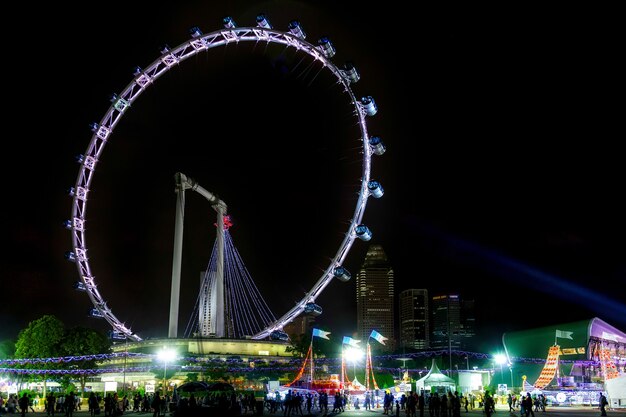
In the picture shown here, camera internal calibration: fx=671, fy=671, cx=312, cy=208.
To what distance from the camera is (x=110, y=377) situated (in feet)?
337

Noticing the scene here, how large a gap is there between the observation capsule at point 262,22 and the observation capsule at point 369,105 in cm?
960

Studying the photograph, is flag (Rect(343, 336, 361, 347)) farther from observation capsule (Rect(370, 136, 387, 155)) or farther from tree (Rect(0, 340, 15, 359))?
tree (Rect(0, 340, 15, 359))

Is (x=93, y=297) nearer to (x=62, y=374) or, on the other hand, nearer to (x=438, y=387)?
(x=62, y=374)

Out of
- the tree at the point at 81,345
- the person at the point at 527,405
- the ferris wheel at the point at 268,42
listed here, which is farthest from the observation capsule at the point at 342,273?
the tree at the point at 81,345

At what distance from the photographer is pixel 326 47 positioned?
53.6 m

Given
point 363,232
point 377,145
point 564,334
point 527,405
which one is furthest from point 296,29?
point 564,334

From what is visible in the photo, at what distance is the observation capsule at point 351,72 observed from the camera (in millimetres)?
53125

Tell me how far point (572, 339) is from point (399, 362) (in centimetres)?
6293

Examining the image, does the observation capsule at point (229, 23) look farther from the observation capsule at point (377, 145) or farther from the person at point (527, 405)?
the person at point (527, 405)

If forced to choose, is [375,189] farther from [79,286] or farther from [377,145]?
[79,286]

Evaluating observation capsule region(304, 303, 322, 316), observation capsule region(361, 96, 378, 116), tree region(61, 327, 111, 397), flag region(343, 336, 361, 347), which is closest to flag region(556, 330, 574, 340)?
flag region(343, 336, 361, 347)

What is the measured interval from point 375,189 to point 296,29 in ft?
46.8

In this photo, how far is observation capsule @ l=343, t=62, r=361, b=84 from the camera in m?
53.1

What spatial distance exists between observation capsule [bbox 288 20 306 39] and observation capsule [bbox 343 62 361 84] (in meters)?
4.31
